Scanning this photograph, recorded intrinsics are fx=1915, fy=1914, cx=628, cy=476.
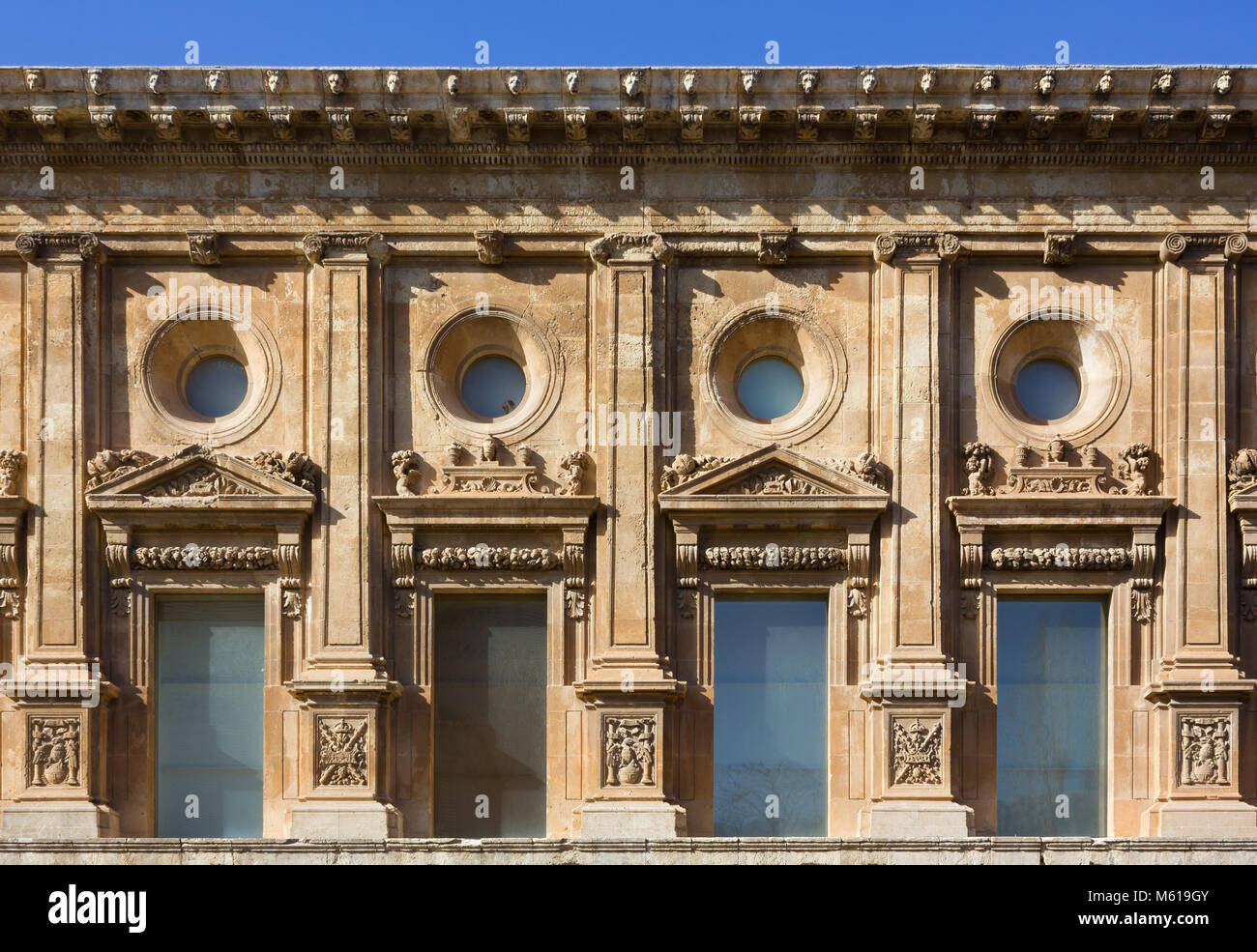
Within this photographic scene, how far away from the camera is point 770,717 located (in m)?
30.4

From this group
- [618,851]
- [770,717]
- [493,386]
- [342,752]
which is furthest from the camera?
[493,386]

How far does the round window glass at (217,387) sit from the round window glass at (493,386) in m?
3.66

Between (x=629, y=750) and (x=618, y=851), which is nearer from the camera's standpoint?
(x=618, y=851)

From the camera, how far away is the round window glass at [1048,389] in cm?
3127

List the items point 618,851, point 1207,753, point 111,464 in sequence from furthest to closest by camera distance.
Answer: point 111,464, point 1207,753, point 618,851

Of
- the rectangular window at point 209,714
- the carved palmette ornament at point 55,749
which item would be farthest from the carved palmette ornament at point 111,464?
the carved palmette ornament at point 55,749

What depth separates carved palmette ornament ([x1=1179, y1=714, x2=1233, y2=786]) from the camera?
97.0 ft

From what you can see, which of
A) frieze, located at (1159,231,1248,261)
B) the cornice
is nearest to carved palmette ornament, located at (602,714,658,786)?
the cornice

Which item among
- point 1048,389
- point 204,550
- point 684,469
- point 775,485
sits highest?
point 1048,389

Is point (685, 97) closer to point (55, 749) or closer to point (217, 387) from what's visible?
point (217, 387)

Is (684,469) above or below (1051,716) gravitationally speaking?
above

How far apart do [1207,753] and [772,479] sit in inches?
312

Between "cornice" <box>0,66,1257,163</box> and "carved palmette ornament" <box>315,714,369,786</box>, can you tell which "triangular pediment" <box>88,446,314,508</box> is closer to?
"carved palmette ornament" <box>315,714,369,786</box>

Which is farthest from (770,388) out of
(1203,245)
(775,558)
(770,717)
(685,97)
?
(1203,245)
